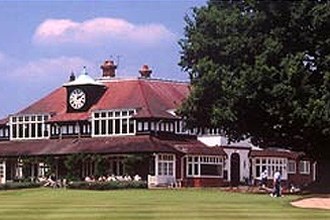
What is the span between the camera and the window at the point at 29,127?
9012cm

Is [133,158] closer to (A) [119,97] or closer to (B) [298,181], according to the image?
(A) [119,97]

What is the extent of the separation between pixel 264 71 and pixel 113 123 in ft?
107

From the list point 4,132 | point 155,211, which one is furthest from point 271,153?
point 155,211

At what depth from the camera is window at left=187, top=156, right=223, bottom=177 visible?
80.2m

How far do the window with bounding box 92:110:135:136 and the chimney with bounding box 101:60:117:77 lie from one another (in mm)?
10778

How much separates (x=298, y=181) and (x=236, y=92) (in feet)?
126

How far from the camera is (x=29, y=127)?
91188 millimetres

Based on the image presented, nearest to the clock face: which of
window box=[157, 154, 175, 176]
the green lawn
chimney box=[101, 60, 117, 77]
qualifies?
chimney box=[101, 60, 117, 77]

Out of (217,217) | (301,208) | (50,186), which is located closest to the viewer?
(217,217)

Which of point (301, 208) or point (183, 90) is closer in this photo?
point (301, 208)

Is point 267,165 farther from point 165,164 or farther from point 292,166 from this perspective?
point 165,164

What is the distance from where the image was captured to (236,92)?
53.5 meters

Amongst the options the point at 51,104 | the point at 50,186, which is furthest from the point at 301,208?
the point at 51,104

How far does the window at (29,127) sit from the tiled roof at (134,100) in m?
0.82
